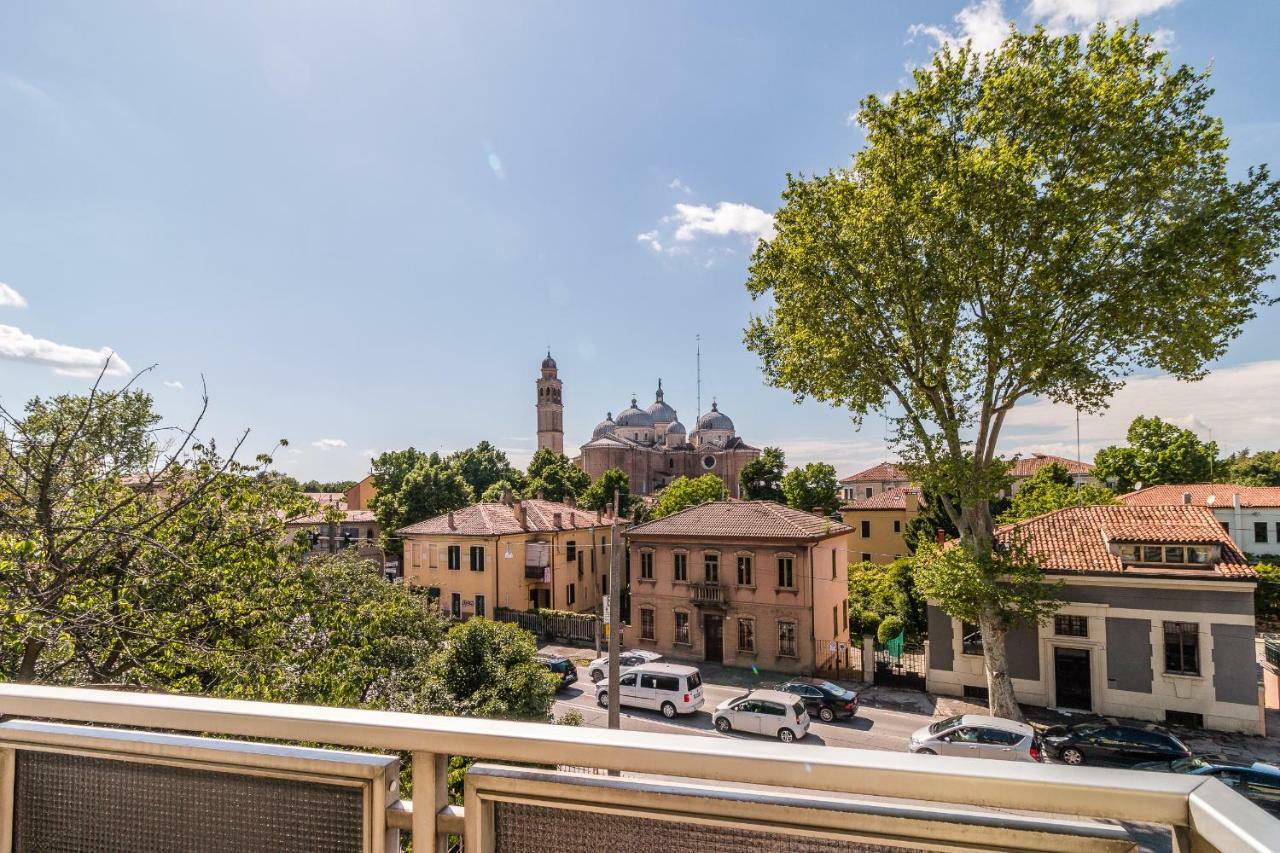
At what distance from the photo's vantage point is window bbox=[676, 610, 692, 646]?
20109mm

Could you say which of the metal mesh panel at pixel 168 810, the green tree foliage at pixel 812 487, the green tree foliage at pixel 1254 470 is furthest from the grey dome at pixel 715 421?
the metal mesh panel at pixel 168 810

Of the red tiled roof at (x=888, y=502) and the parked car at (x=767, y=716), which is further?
the red tiled roof at (x=888, y=502)

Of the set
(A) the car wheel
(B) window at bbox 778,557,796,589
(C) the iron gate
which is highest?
(B) window at bbox 778,557,796,589

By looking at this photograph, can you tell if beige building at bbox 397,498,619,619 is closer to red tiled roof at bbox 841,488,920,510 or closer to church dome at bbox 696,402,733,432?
red tiled roof at bbox 841,488,920,510

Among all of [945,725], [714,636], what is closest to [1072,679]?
[945,725]

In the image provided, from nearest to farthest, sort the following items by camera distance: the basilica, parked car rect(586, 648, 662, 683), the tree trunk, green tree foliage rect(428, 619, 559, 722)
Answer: green tree foliage rect(428, 619, 559, 722), the tree trunk, parked car rect(586, 648, 662, 683), the basilica

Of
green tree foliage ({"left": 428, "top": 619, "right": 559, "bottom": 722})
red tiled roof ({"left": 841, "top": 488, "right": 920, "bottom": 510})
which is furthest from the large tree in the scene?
red tiled roof ({"left": 841, "top": 488, "right": 920, "bottom": 510})

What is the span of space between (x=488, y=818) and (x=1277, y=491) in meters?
43.9

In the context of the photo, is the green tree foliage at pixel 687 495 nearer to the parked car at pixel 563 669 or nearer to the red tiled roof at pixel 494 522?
the red tiled roof at pixel 494 522

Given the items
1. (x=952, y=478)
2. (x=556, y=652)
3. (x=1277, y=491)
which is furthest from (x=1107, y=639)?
(x=1277, y=491)

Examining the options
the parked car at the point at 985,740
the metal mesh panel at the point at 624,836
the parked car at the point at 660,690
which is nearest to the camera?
the metal mesh panel at the point at 624,836

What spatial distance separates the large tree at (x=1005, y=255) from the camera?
1025 centimetres

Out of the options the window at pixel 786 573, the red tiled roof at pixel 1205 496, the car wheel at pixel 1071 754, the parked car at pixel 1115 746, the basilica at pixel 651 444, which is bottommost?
the car wheel at pixel 1071 754

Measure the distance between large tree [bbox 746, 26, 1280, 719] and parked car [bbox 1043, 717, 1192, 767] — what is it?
4.13 ft
